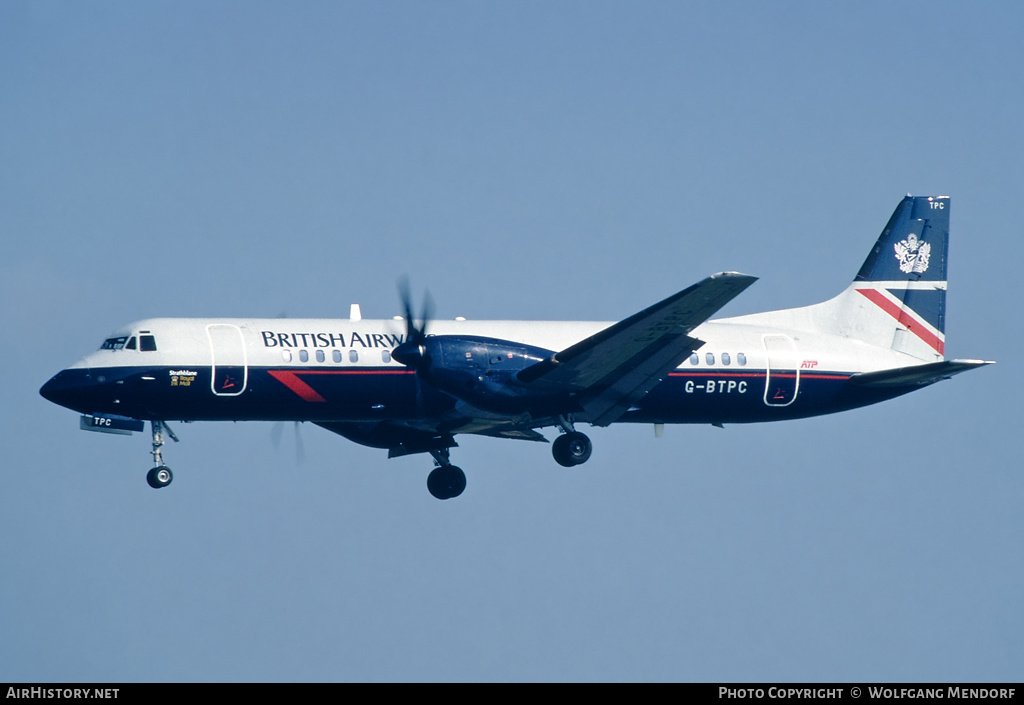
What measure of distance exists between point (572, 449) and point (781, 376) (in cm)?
552

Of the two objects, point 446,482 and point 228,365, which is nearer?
point 228,365

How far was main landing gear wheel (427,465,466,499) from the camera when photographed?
3281 centimetres

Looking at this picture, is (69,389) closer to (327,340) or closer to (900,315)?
(327,340)

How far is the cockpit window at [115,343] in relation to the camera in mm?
28750

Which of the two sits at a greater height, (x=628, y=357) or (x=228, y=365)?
(x=628, y=357)

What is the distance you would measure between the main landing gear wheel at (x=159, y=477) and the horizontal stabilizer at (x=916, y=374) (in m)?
15.7

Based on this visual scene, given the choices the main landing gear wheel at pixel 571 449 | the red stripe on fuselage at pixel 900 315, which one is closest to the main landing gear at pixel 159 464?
the main landing gear wheel at pixel 571 449

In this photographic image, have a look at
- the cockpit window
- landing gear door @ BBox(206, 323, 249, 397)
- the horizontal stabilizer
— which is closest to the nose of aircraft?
the cockpit window

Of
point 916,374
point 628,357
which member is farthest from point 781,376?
point 628,357

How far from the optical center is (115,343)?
2886 centimetres

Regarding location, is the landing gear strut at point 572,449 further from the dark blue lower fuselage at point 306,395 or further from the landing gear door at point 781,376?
the landing gear door at point 781,376

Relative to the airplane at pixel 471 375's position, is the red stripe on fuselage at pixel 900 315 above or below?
above

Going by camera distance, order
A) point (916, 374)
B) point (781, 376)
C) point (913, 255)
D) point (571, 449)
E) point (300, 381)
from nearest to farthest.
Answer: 1. point (300, 381)
2. point (571, 449)
3. point (916, 374)
4. point (781, 376)
5. point (913, 255)
